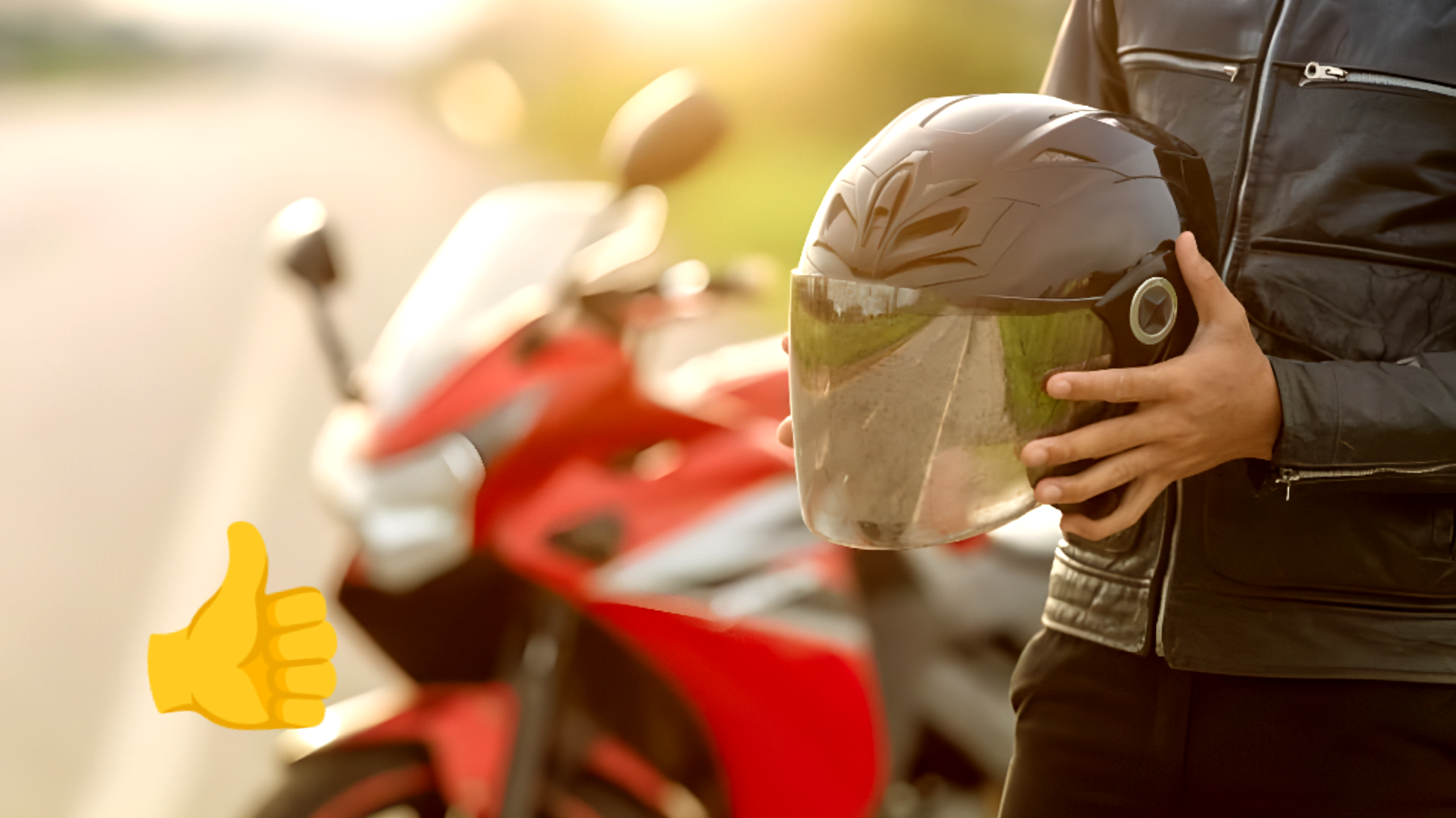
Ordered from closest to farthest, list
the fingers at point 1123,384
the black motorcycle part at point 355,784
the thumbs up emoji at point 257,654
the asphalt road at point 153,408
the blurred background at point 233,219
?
the fingers at point 1123,384, the black motorcycle part at point 355,784, the thumbs up emoji at point 257,654, the asphalt road at point 153,408, the blurred background at point 233,219

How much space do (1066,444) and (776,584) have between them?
3.62 feet

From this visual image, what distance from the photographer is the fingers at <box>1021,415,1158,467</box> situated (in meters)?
1.18

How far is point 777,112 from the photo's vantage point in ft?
67.3

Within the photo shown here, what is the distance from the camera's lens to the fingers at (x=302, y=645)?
2404 mm

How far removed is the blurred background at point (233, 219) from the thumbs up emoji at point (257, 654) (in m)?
0.16

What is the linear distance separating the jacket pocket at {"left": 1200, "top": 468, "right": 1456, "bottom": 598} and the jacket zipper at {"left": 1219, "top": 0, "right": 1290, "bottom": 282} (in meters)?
0.21

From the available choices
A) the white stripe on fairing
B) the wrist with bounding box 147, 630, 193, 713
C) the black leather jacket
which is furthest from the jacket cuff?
the wrist with bounding box 147, 630, 193, 713

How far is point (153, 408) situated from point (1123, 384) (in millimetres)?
6578

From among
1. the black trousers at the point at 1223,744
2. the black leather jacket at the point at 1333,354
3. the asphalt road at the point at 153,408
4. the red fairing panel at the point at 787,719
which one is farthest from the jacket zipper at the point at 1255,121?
the asphalt road at the point at 153,408

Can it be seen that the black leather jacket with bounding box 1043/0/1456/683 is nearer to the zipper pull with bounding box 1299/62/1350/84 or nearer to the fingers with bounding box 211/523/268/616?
the zipper pull with bounding box 1299/62/1350/84

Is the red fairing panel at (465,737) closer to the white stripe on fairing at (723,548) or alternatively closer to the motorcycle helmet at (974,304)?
the white stripe on fairing at (723,548)

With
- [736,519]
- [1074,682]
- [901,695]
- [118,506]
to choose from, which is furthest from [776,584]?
[118,506]

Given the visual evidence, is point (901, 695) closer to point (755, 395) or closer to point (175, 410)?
A: point (755, 395)

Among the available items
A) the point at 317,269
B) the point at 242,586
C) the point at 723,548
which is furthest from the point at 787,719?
the point at 317,269
